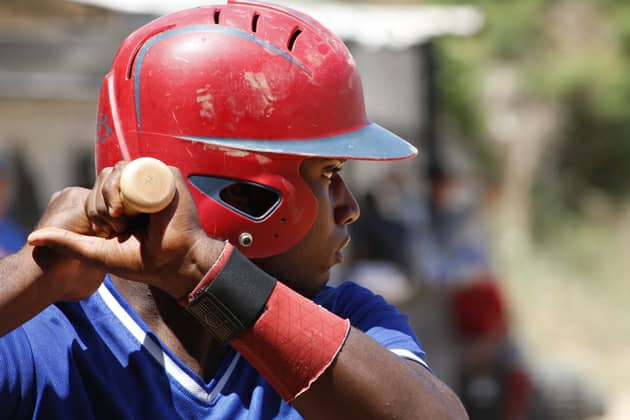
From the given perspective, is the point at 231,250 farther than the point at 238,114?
No

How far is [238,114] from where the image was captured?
210 centimetres

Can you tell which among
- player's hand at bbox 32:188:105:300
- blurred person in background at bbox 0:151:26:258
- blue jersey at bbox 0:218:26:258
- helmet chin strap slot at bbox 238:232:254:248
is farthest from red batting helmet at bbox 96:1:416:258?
blue jersey at bbox 0:218:26:258

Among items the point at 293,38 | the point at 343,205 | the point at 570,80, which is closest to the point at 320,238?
the point at 343,205

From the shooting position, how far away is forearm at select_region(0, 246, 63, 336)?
201 cm

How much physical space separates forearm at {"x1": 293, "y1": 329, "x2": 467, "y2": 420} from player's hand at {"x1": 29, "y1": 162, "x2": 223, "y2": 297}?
289 mm

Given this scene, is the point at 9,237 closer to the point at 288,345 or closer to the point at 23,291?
the point at 23,291

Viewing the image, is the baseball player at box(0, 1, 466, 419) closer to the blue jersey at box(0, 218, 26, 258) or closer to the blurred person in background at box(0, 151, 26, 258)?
the blurred person in background at box(0, 151, 26, 258)

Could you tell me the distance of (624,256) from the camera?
688 inches

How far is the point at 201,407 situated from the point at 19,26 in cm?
836

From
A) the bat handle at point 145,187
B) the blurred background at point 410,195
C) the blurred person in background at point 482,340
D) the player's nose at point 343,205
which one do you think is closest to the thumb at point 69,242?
the bat handle at point 145,187

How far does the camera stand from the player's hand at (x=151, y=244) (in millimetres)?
1788

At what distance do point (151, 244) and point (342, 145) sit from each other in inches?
21.1

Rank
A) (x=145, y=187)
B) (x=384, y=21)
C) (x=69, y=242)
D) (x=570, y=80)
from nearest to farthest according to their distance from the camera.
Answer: (x=145, y=187) → (x=69, y=242) → (x=384, y=21) → (x=570, y=80)

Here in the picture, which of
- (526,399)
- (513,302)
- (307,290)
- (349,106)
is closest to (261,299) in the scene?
(307,290)
